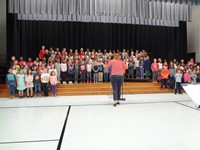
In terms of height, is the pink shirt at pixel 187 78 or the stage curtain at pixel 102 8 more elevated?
the stage curtain at pixel 102 8

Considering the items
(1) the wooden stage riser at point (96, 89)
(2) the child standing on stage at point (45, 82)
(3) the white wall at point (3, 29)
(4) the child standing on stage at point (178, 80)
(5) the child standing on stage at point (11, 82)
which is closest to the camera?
(5) the child standing on stage at point (11, 82)

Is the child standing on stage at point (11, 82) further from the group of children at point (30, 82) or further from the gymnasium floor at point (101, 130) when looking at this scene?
the gymnasium floor at point (101, 130)

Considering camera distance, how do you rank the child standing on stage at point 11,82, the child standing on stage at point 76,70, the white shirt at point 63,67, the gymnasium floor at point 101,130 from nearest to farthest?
the gymnasium floor at point 101,130 → the child standing on stage at point 11,82 → the white shirt at point 63,67 → the child standing on stage at point 76,70

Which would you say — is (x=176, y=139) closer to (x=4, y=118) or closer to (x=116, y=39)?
(x=4, y=118)

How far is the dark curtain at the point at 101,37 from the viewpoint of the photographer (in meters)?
15.1

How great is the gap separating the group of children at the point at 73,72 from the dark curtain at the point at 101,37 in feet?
12.6

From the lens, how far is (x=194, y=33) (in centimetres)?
1584

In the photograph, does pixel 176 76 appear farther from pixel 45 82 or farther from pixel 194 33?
pixel 194 33

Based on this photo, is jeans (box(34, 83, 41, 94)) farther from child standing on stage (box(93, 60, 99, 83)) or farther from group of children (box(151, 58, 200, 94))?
group of children (box(151, 58, 200, 94))

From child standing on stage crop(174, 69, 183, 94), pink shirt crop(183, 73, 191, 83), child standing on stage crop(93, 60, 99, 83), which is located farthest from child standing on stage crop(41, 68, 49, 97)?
pink shirt crop(183, 73, 191, 83)

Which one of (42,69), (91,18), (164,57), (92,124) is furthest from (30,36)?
(92,124)

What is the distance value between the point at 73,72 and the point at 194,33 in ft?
35.3

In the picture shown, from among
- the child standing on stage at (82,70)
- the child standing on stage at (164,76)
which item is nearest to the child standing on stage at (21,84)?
the child standing on stage at (82,70)

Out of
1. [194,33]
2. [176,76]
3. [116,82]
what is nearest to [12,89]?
[116,82]
